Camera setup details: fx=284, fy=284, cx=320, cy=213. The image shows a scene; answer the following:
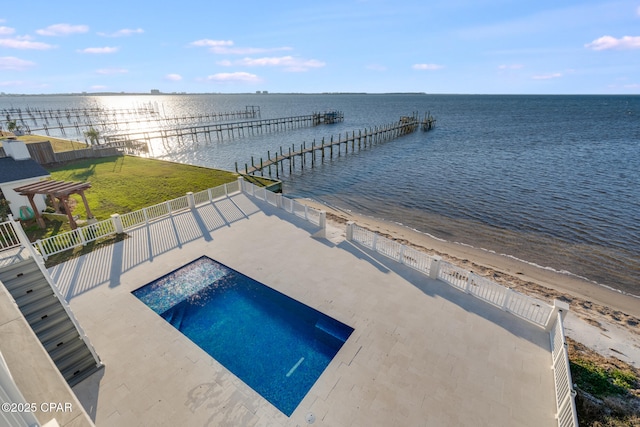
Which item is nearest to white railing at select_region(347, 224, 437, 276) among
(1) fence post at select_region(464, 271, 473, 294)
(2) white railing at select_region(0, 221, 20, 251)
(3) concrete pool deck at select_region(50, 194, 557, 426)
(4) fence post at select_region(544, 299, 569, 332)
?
(3) concrete pool deck at select_region(50, 194, 557, 426)

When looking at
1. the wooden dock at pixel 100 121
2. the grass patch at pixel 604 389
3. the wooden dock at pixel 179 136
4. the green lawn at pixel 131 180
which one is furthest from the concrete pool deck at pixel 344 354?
the wooden dock at pixel 100 121

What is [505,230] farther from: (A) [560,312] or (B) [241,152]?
(B) [241,152]

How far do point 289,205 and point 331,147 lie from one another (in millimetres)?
30750

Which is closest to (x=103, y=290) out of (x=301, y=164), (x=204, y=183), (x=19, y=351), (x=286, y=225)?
(x=19, y=351)

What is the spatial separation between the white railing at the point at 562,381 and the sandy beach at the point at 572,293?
350 cm

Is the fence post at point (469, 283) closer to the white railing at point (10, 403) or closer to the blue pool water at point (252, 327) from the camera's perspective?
the blue pool water at point (252, 327)

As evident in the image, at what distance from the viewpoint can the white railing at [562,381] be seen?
5.86 m

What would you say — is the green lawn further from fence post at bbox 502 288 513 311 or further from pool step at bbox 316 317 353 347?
fence post at bbox 502 288 513 311

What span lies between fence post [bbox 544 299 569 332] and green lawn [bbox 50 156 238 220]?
21701 mm

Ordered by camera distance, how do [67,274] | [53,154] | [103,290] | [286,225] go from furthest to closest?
[53,154]
[286,225]
[67,274]
[103,290]

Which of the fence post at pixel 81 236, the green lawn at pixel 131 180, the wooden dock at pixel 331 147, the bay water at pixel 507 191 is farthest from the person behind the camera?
the wooden dock at pixel 331 147

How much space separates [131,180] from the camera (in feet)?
82.0

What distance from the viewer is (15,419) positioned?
2475mm

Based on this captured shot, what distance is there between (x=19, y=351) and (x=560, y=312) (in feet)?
41.7
